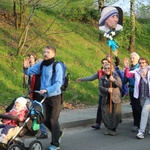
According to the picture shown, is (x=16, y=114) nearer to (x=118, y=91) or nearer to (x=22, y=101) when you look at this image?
(x=22, y=101)

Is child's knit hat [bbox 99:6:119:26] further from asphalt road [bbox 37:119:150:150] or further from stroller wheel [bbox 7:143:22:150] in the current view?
stroller wheel [bbox 7:143:22:150]

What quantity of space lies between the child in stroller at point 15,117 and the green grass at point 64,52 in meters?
4.85

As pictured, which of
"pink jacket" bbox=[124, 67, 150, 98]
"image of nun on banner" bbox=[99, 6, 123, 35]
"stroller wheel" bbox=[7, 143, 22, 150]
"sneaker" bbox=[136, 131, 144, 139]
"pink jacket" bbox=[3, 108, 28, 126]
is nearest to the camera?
"stroller wheel" bbox=[7, 143, 22, 150]

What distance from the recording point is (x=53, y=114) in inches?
292

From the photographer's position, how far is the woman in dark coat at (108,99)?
30.2 feet

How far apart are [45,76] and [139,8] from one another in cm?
1729

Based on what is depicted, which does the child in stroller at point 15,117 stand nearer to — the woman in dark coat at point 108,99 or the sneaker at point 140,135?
the woman in dark coat at point 108,99

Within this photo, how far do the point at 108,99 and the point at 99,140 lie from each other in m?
1.05

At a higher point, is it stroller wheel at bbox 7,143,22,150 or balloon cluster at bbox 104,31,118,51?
balloon cluster at bbox 104,31,118,51

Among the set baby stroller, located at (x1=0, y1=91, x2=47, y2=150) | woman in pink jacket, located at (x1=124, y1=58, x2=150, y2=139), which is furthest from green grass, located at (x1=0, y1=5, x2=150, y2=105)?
baby stroller, located at (x1=0, y1=91, x2=47, y2=150)

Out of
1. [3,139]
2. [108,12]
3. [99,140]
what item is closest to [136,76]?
[99,140]

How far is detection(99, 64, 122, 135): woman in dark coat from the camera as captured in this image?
9.22 m

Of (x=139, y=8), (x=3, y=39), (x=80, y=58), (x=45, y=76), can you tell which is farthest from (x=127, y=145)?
(x=139, y=8)

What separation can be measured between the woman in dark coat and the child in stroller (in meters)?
2.78
